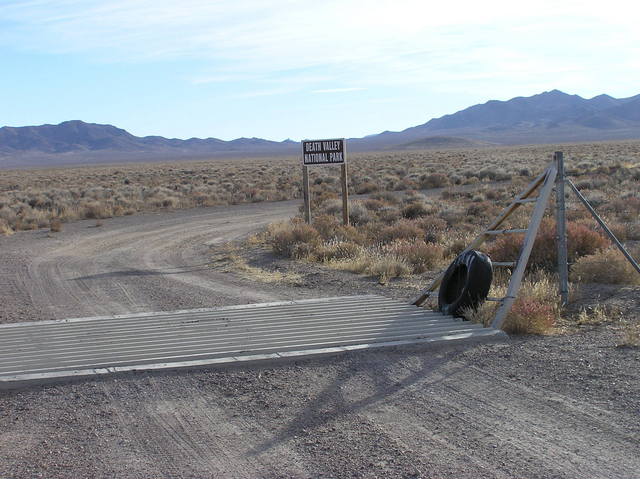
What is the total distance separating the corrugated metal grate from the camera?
21.8ft

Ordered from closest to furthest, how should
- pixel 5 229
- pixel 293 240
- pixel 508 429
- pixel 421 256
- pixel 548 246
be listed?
1. pixel 508 429
2. pixel 548 246
3. pixel 421 256
4. pixel 293 240
5. pixel 5 229

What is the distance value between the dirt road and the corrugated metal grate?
0.31 meters

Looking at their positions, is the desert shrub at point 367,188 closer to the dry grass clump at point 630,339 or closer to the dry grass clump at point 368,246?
the dry grass clump at point 368,246

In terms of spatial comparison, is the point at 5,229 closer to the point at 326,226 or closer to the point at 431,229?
the point at 326,226

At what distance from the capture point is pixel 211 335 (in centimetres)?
767

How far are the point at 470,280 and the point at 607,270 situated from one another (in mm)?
2609

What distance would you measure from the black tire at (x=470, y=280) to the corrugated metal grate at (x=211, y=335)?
0.20 metres

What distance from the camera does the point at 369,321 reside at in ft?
26.7

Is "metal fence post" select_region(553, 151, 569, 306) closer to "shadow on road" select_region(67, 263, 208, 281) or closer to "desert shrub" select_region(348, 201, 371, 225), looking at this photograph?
"shadow on road" select_region(67, 263, 208, 281)

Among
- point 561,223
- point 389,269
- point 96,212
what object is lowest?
point 96,212

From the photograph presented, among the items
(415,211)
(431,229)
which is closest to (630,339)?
(431,229)

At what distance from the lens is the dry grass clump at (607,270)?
9477 millimetres

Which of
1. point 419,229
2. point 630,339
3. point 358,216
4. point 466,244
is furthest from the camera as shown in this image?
point 358,216

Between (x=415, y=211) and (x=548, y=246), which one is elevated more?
(x=548, y=246)
